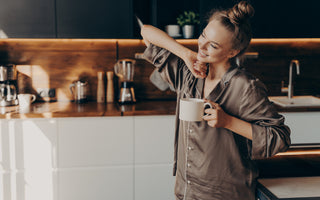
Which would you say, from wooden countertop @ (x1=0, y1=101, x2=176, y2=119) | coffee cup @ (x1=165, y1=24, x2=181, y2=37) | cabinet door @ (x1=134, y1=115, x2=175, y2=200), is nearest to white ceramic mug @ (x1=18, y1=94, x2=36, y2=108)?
wooden countertop @ (x1=0, y1=101, x2=176, y2=119)

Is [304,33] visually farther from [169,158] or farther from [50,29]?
[50,29]

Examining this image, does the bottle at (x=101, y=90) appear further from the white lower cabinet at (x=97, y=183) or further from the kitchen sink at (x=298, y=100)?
the kitchen sink at (x=298, y=100)

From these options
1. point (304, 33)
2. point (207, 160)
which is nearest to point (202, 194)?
point (207, 160)

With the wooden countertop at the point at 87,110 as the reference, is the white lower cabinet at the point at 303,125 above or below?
below

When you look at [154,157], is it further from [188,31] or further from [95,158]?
[188,31]

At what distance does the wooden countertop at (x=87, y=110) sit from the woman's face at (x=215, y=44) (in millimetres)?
1256

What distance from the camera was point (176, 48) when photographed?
1.21 m

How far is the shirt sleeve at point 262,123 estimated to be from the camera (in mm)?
963

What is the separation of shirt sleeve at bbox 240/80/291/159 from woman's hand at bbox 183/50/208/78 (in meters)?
0.19

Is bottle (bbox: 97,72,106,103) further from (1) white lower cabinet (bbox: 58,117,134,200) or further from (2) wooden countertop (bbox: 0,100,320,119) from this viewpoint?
(1) white lower cabinet (bbox: 58,117,134,200)

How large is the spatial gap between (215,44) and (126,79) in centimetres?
173

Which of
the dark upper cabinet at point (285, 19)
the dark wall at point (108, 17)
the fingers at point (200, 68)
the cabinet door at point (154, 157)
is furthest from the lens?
the dark upper cabinet at point (285, 19)

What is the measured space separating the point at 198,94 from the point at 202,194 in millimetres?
359

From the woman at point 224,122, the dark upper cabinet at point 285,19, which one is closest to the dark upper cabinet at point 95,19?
the dark upper cabinet at point 285,19
